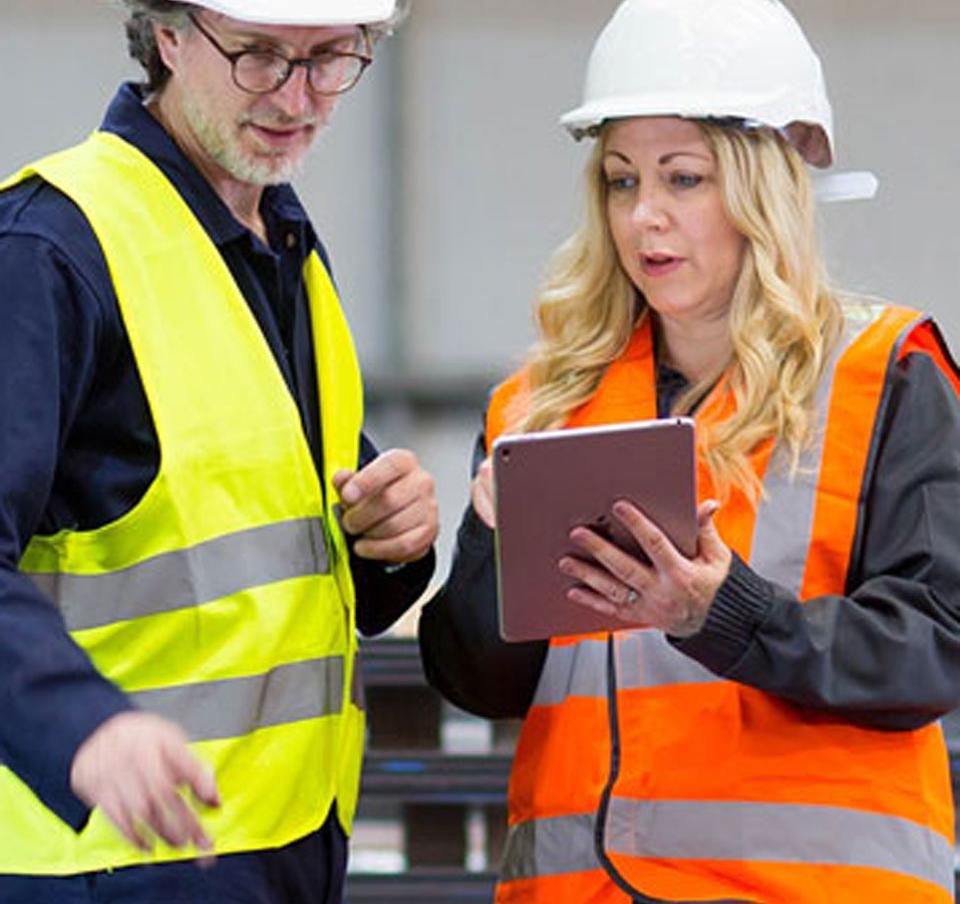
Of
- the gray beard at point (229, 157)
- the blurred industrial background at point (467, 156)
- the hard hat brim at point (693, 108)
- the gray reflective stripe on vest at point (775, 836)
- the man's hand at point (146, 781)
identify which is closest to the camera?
the man's hand at point (146, 781)

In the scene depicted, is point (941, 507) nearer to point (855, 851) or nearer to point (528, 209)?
point (855, 851)

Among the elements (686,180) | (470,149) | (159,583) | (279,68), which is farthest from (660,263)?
(470,149)

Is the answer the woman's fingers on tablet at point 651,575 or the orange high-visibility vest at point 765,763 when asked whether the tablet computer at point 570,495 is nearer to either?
the woman's fingers on tablet at point 651,575

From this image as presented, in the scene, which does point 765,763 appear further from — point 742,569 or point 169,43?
point 169,43

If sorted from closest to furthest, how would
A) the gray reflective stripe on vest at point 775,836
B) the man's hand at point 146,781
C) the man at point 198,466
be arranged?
1. the man's hand at point 146,781
2. the man at point 198,466
3. the gray reflective stripe on vest at point 775,836

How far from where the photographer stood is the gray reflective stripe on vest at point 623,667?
282 cm

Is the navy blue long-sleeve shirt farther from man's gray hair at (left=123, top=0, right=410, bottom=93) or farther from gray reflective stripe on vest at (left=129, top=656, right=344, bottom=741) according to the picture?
gray reflective stripe on vest at (left=129, top=656, right=344, bottom=741)

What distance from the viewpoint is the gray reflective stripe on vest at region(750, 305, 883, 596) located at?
2779 mm

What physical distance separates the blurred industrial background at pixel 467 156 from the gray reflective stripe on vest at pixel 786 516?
2979mm

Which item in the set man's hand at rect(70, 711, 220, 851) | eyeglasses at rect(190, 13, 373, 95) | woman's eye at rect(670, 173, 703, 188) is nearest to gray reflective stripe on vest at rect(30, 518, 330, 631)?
man's hand at rect(70, 711, 220, 851)

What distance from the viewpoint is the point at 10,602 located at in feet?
7.20

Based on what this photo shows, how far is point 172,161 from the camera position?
263cm

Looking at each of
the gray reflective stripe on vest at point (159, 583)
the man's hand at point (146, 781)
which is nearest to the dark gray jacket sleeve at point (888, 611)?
the gray reflective stripe on vest at point (159, 583)

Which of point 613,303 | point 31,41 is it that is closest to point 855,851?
point 613,303
